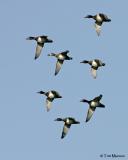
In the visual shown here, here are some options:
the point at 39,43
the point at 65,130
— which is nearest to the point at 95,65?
the point at 39,43

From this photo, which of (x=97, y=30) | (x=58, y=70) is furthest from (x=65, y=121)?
(x=97, y=30)

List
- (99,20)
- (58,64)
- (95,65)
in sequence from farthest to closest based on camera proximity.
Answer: (58,64) < (95,65) < (99,20)

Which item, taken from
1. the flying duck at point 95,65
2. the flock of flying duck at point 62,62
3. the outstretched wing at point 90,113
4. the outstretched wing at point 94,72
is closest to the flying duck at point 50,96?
the flock of flying duck at point 62,62

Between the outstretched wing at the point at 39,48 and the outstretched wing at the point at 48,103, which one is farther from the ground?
the outstretched wing at the point at 39,48

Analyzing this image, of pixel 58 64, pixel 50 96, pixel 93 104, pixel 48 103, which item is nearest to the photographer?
pixel 93 104

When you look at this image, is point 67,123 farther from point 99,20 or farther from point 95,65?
point 99,20

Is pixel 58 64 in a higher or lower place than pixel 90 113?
higher

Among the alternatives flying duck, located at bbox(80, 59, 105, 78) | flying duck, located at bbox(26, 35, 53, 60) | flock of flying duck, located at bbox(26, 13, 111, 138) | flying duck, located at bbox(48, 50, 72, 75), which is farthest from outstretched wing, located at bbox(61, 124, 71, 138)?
flying duck, located at bbox(26, 35, 53, 60)

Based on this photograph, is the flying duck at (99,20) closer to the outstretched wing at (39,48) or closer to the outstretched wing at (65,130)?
the outstretched wing at (39,48)

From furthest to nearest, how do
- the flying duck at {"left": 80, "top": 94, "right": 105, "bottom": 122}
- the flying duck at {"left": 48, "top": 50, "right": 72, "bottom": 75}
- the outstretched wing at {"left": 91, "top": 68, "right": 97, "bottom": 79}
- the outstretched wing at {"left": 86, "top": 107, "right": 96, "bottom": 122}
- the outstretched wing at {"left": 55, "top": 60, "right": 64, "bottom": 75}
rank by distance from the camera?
the outstretched wing at {"left": 55, "top": 60, "right": 64, "bottom": 75} < the flying duck at {"left": 48, "top": 50, "right": 72, "bottom": 75} < the outstretched wing at {"left": 91, "top": 68, "right": 97, "bottom": 79} < the outstretched wing at {"left": 86, "top": 107, "right": 96, "bottom": 122} < the flying duck at {"left": 80, "top": 94, "right": 105, "bottom": 122}

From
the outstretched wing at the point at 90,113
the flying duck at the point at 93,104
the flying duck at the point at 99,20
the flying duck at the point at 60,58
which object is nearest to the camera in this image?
the flying duck at the point at 93,104

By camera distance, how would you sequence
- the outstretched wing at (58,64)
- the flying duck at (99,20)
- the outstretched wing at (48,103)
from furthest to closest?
the outstretched wing at (58,64) < the flying duck at (99,20) < the outstretched wing at (48,103)

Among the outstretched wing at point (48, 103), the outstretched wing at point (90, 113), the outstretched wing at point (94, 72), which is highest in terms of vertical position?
the outstretched wing at point (94, 72)

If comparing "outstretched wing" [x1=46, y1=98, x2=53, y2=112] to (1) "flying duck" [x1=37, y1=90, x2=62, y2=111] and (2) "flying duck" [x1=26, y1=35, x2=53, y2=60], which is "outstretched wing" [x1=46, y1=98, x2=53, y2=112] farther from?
(2) "flying duck" [x1=26, y1=35, x2=53, y2=60]
